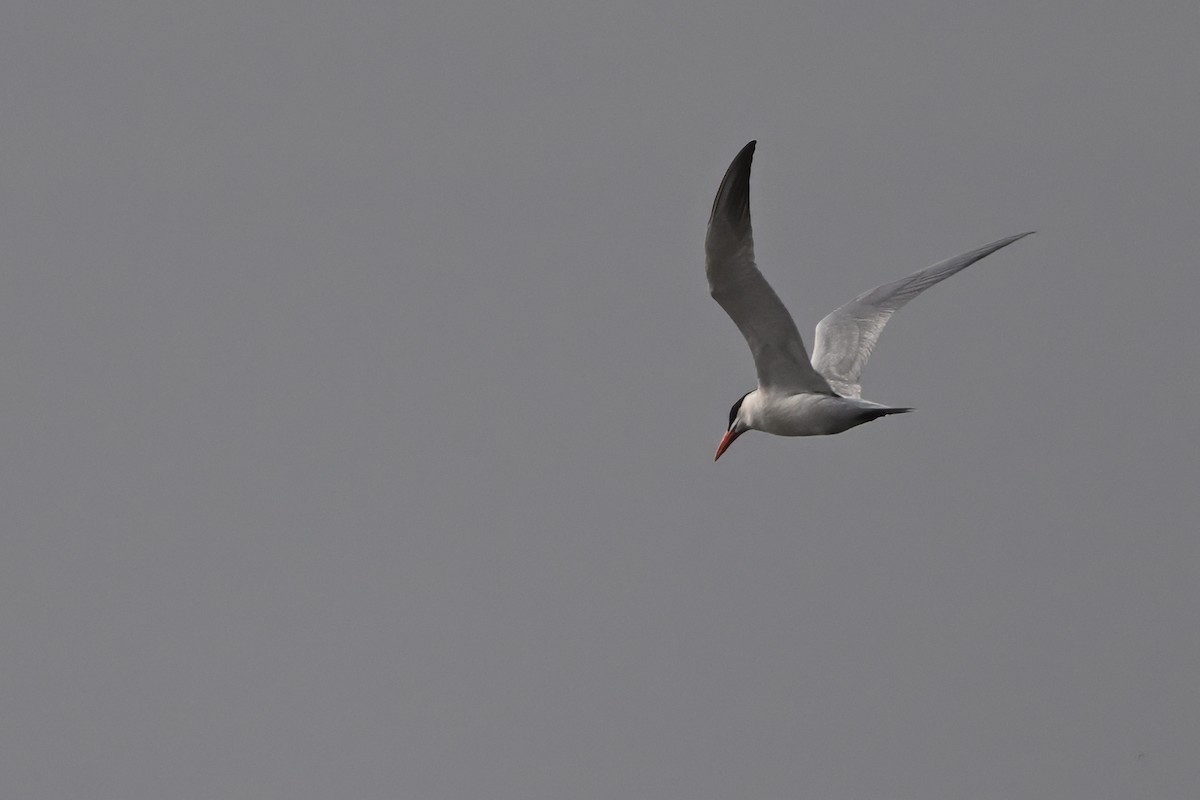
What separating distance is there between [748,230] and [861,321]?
365cm

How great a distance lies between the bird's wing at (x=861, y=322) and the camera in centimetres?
1570

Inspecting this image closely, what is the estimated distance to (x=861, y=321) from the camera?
16328 millimetres

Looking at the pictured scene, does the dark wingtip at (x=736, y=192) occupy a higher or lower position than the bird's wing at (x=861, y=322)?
higher

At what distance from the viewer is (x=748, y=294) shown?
1351 cm

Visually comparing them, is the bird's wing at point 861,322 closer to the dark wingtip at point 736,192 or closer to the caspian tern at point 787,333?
the caspian tern at point 787,333

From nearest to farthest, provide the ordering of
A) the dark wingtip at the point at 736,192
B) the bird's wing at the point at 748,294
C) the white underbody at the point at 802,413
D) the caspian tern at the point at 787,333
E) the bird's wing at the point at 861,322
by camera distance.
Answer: the dark wingtip at the point at 736,192, the bird's wing at the point at 748,294, the caspian tern at the point at 787,333, the white underbody at the point at 802,413, the bird's wing at the point at 861,322

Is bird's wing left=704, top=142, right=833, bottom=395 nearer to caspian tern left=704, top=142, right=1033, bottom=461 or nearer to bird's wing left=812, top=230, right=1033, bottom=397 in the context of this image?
caspian tern left=704, top=142, right=1033, bottom=461

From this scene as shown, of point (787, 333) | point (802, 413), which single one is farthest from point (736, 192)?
point (802, 413)

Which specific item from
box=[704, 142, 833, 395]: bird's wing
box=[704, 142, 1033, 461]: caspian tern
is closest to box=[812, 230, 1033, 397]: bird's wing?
box=[704, 142, 1033, 461]: caspian tern

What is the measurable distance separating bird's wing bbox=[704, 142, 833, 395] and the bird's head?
0.76m

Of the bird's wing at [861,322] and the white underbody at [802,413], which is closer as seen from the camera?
the white underbody at [802,413]

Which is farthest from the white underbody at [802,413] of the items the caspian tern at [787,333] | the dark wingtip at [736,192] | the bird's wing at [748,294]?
the dark wingtip at [736,192]

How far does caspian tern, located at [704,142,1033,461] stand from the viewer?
12953mm

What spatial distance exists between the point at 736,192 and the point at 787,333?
5.54 feet
